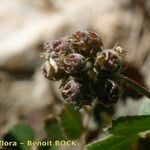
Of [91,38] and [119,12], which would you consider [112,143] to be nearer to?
[91,38]

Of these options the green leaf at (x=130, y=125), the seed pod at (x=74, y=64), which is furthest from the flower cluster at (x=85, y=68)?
the green leaf at (x=130, y=125)

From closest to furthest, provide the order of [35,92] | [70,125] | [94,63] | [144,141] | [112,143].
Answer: [94,63], [112,143], [144,141], [70,125], [35,92]

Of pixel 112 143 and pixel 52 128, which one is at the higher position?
pixel 112 143

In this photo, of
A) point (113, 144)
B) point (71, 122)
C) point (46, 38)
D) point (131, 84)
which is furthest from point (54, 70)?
point (46, 38)

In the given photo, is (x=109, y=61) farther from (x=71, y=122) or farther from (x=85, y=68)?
(x=71, y=122)

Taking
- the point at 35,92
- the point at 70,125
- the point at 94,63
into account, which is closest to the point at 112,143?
the point at 94,63

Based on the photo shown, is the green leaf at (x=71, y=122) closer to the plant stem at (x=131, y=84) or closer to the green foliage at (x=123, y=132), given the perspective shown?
the green foliage at (x=123, y=132)
